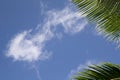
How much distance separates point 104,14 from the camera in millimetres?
4828

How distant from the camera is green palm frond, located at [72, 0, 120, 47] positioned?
4480 millimetres

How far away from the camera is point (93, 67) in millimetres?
5391

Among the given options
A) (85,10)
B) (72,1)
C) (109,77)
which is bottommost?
(109,77)

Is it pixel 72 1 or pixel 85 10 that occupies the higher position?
pixel 72 1

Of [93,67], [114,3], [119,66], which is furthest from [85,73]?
[114,3]

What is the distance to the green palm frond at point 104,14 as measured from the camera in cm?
448

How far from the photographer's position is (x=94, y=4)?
183 inches

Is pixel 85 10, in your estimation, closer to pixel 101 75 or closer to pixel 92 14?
pixel 92 14

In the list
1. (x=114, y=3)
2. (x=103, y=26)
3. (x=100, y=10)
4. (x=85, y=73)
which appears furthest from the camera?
(x=85, y=73)

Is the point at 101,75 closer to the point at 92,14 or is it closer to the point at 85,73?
the point at 85,73

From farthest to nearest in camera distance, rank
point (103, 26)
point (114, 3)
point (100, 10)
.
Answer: point (103, 26) < point (100, 10) < point (114, 3)

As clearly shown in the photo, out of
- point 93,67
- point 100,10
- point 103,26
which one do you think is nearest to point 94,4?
point 100,10

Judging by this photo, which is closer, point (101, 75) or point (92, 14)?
point (92, 14)

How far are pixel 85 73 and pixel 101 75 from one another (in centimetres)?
23
